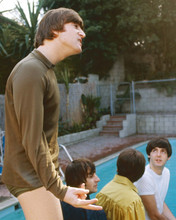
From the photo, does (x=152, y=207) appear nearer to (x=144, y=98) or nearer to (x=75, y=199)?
(x=75, y=199)

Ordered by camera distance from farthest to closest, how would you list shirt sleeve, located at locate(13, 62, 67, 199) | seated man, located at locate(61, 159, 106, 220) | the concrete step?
the concrete step, seated man, located at locate(61, 159, 106, 220), shirt sleeve, located at locate(13, 62, 67, 199)

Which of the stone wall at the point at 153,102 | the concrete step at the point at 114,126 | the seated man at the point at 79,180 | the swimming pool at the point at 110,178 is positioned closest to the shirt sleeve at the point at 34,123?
the seated man at the point at 79,180

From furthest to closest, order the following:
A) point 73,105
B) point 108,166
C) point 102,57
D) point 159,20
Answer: point 102,57, point 159,20, point 73,105, point 108,166

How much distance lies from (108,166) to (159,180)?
413 cm

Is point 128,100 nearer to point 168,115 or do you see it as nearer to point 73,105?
point 168,115

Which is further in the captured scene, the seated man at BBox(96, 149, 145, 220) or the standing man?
the seated man at BBox(96, 149, 145, 220)

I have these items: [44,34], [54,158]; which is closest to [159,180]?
[54,158]

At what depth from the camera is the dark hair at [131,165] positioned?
73.5 inches

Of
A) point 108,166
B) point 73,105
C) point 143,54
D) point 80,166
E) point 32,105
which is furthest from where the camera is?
point 143,54

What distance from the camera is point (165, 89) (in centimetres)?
1252

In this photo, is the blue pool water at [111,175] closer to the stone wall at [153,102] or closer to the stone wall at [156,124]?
the stone wall at [156,124]

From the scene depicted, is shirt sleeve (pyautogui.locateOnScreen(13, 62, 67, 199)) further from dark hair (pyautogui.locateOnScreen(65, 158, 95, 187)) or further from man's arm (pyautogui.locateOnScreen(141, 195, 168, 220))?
man's arm (pyautogui.locateOnScreen(141, 195, 168, 220))

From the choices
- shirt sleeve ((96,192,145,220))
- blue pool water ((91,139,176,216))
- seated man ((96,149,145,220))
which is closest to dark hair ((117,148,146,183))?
seated man ((96,149,145,220))

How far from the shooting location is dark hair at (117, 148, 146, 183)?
1868 millimetres
